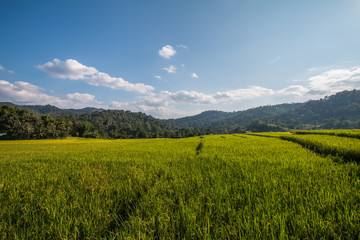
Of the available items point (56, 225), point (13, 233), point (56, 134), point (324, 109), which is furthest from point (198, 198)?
point (324, 109)

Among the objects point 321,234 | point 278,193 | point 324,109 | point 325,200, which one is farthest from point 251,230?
point 324,109

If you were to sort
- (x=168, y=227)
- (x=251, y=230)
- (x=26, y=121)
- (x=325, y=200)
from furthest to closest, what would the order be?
(x=26, y=121) → (x=325, y=200) → (x=168, y=227) → (x=251, y=230)

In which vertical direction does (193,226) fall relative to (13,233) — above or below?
above

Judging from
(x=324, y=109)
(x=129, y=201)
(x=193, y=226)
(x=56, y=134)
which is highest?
(x=324, y=109)

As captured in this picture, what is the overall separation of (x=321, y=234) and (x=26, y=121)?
83.8 meters

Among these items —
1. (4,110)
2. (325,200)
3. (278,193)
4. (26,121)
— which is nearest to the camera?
(325,200)

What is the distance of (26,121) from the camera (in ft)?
182

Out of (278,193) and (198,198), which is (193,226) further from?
(278,193)

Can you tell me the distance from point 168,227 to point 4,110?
83.4m

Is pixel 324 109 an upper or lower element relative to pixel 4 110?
upper

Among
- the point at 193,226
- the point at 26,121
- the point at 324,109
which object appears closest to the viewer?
the point at 193,226

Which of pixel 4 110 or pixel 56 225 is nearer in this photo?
pixel 56 225

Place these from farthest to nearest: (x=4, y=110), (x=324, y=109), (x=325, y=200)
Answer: (x=324, y=109)
(x=4, y=110)
(x=325, y=200)

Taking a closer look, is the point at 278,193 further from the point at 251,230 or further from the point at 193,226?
the point at 193,226
